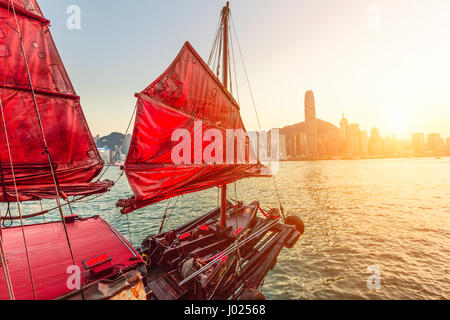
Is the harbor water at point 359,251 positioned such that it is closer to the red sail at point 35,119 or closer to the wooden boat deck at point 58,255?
the wooden boat deck at point 58,255

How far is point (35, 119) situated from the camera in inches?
241

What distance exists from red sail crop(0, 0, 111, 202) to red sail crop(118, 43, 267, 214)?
6.37 feet

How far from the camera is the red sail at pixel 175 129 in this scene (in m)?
6.45

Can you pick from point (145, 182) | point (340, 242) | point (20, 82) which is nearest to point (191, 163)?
point (145, 182)

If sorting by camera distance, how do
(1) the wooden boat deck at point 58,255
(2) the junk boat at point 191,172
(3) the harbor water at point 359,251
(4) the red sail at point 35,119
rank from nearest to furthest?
(1) the wooden boat deck at point 58,255 < (4) the red sail at point 35,119 < (2) the junk boat at point 191,172 < (3) the harbor water at point 359,251

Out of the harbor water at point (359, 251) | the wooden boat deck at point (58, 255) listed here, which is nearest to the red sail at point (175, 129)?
the wooden boat deck at point (58, 255)

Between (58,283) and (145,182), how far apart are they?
321 centimetres

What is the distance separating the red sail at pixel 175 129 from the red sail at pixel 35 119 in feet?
6.37

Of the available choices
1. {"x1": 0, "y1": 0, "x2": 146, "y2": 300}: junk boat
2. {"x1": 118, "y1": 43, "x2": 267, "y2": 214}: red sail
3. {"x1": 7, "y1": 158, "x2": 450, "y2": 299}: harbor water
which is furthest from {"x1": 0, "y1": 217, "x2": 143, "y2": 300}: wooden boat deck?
{"x1": 7, "y1": 158, "x2": 450, "y2": 299}: harbor water

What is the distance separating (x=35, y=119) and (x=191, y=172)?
523 centimetres

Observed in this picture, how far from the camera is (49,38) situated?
6.59m

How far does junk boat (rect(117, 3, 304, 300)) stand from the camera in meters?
6.29

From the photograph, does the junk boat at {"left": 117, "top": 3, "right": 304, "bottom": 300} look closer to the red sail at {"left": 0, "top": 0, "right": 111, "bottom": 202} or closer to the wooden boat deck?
the wooden boat deck
